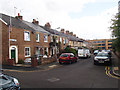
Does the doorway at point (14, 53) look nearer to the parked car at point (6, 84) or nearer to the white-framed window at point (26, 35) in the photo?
the white-framed window at point (26, 35)

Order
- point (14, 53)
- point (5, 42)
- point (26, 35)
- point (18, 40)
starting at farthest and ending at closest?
1. point (26, 35)
2. point (18, 40)
3. point (14, 53)
4. point (5, 42)

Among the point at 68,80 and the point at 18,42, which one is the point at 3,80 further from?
the point at 18,42

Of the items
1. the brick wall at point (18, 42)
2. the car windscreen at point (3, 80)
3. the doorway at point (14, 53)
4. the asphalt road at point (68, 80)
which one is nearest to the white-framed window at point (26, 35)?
the brick wall at point (18, 42)

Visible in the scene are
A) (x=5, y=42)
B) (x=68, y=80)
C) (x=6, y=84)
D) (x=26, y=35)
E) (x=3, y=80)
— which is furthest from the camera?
(x=26, y=35)

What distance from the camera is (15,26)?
17.7 metres

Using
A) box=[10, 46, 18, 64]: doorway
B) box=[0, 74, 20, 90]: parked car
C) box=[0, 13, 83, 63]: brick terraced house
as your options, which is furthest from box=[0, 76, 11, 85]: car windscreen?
box=[10, 46, 18, 64]: doorway

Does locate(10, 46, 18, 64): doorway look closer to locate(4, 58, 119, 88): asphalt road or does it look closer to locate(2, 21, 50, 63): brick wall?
locate(2, 21, 50, 63): brick wall

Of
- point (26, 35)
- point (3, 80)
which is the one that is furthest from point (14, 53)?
point (3, 80)

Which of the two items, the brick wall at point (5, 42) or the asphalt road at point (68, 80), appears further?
the brick wall at point (5, 42)

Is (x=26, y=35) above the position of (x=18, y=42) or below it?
above

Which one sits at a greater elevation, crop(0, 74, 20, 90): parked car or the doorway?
the doorway

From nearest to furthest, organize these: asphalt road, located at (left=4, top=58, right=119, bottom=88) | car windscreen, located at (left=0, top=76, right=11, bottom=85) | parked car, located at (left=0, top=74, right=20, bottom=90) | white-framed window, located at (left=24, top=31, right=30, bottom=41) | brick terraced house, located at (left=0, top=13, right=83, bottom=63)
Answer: parked car, located at (left=0, top=74, right=20, bottom=90) < car windscreen, located at (left=0, top=76, right=11, bottom=85) < asphalt road, located at (left=4, top=58, right=119, bottom=88) < brick terraced house, located at (left=0, top=13, right=83, bottom=63) < white-framed window, located at (left=24, top=31, right=30, bottom=41)

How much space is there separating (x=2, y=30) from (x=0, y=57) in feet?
13.8

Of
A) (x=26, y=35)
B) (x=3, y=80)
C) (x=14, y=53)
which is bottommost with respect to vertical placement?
(x=3, y=80)
